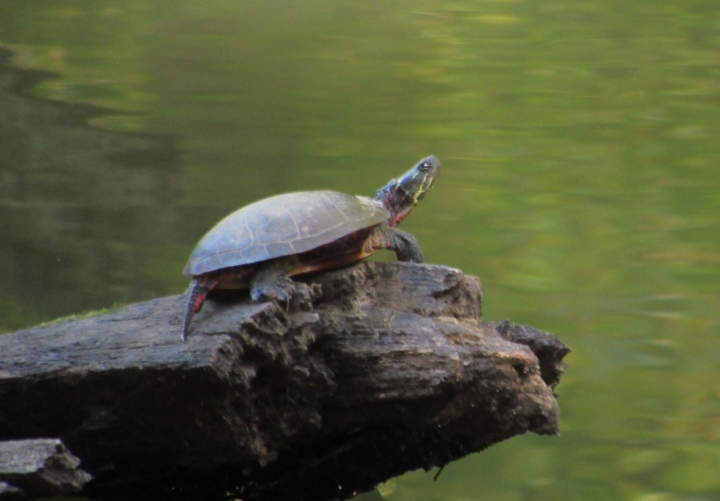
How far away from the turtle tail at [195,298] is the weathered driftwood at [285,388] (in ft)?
0.11

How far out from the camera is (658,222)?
5.49 m

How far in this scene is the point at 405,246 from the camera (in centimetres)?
281

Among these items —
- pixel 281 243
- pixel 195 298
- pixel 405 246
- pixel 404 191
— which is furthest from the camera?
pixel 404 191

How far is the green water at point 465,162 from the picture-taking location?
4.40m

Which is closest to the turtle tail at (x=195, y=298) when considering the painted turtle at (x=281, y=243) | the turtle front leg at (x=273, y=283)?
the painted turtle at (x=281, y=243)

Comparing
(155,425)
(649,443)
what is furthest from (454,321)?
(649,443)

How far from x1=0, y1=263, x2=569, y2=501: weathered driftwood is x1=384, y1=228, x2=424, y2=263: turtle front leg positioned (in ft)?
Result: 0.69

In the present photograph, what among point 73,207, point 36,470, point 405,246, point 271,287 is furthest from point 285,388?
point 73,207

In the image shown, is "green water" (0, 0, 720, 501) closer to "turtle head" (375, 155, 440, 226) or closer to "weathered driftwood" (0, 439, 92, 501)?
"turtle head" (375, 155, 440, 226)

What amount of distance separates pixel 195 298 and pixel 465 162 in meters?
4.27

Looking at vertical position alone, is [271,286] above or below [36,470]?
above

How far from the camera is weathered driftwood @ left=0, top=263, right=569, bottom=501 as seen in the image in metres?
1.99

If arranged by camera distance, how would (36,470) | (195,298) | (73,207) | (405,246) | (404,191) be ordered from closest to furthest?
1. (36,470)
2. (195,298)
3. (405,246)
4. (404,191)
5. (73,207)

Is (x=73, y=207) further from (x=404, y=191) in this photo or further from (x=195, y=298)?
(x=195, y=298)
